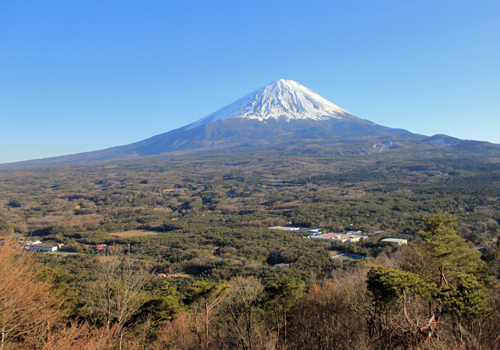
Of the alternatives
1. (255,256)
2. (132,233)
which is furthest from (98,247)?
(255,256)

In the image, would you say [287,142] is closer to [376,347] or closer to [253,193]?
[253,193]

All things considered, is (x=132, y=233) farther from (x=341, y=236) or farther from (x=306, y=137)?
(x=306, y=137)

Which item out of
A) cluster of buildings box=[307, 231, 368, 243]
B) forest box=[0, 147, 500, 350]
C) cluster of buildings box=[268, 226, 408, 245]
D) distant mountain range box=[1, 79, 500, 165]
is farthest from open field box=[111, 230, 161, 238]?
distant mountain range box=[1, 79, 500, 165]

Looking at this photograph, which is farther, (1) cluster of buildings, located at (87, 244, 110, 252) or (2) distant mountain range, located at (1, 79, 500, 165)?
(2) distant mountain range, located at (1, 79, 500, 165)

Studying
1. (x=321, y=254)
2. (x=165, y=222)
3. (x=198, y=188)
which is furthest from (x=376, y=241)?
(x=198, y=188)

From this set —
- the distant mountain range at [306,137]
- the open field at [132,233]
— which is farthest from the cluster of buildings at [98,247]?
the distant mountain range at [306,137]

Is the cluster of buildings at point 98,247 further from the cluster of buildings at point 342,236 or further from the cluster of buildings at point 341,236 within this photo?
the cluster of buildings at point 342,236

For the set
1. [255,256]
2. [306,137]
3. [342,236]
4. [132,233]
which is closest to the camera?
[255,256]

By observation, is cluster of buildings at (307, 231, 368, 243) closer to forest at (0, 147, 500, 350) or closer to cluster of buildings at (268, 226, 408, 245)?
cluster of buildings at (268, 226, 408, 245)

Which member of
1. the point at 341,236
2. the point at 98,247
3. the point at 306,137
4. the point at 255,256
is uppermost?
the point at 306,137
